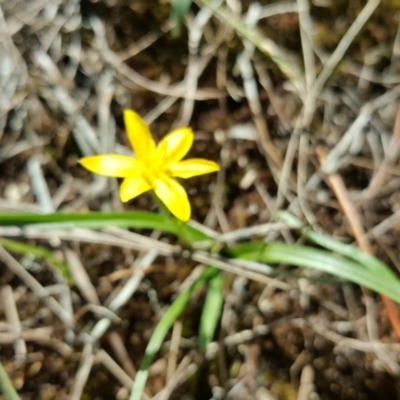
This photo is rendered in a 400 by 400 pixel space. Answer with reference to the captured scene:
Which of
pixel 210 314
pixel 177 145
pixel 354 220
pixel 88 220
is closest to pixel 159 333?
pixel 210 314

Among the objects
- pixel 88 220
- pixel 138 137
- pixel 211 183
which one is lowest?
pixel 211 183

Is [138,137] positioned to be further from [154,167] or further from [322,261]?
[322,261]

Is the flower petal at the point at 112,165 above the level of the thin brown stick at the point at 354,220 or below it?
above

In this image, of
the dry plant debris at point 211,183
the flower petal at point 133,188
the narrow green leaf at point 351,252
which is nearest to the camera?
the flower petal at point 133,188

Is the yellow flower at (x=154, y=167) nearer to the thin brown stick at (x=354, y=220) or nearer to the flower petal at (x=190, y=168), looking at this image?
the flower petal at (x=190, y=168)

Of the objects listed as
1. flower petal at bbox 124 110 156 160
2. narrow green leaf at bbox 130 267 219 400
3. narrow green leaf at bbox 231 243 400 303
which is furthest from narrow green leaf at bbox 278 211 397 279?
flower petal at bbox 124 110 156 160

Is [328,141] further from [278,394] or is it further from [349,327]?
[278,394]

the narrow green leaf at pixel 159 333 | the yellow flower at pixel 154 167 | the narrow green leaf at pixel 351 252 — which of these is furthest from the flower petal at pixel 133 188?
the narrow green leaf at pixel 351 252
